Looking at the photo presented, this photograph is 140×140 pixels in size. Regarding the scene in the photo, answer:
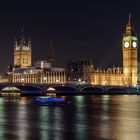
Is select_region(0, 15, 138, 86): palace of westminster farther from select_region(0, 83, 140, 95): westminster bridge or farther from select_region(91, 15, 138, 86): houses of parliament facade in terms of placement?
select_region(0, 83, 140, 95): westminster bridge

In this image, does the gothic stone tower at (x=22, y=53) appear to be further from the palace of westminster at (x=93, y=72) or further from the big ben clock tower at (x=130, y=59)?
the big ben clock tower at (x=130, y=59)

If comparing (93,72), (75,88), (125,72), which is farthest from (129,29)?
(75,88)

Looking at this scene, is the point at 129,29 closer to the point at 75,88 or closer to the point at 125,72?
the point at 125,72

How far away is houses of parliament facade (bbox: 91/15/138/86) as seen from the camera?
438 ft

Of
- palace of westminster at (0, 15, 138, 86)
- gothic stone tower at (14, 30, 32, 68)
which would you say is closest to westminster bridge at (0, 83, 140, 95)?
palace of westminster at (0, 15, 138, 86)

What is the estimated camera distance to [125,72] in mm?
137000

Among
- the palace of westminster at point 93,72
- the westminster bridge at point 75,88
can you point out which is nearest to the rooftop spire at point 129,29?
the palace of westminster at point 93,72

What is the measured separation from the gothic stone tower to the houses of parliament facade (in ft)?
144

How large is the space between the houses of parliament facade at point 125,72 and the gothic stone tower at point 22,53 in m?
44.0

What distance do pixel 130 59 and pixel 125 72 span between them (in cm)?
421

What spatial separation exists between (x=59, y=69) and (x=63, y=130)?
112m

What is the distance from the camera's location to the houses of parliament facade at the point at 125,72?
134 metres

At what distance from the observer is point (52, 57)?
6329 inches

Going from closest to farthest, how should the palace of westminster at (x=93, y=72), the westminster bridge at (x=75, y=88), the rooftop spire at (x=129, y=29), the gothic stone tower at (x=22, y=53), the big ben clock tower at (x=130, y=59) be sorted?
the westminster bridge at (x=75, y=88) < the palace of westminster at (x=93, y=72) < the big ben clock tower at (x=130, y=59) < the rooftop spire at (x=129, y=29) < the gothic stone tower at (x=22, y=53)
